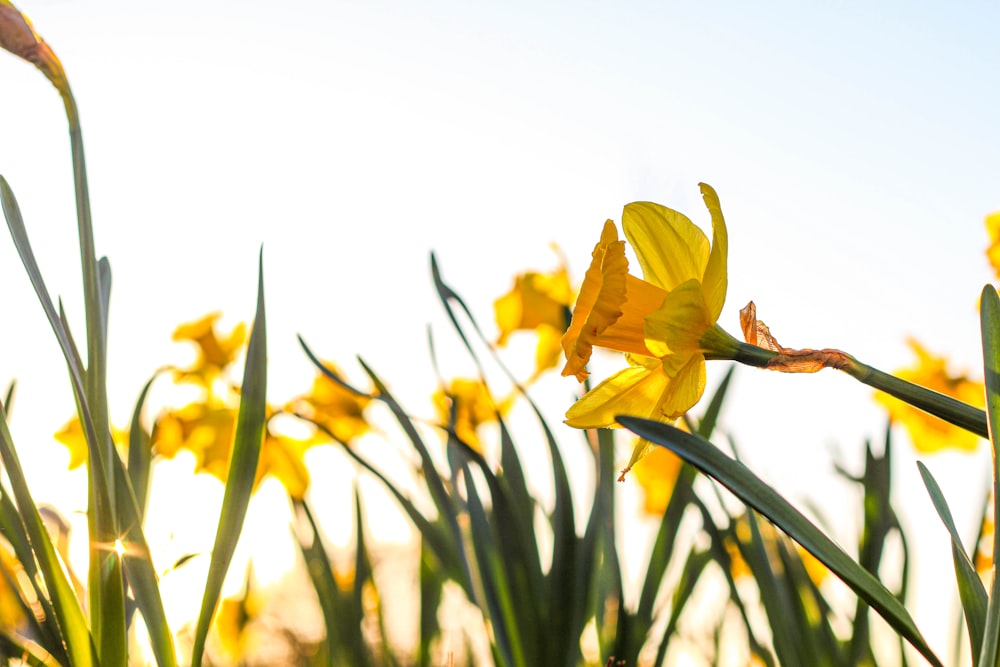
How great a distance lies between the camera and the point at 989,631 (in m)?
0.32

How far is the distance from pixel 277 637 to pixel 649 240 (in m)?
3.16

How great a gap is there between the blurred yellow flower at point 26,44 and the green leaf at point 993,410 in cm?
58

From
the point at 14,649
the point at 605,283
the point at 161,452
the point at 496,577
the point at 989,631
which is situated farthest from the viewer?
the point at 161,452

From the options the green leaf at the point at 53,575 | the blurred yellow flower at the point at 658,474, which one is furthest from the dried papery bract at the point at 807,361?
the blurred yellow flower at the point at 658,474

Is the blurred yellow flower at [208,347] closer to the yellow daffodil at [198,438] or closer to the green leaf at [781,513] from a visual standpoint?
the yellow daffodil at [198,438]

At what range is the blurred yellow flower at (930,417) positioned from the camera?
1.58m

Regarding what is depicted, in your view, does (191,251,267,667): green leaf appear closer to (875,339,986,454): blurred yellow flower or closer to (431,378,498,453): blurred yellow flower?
(431,378,498,453): blurred yellow flower

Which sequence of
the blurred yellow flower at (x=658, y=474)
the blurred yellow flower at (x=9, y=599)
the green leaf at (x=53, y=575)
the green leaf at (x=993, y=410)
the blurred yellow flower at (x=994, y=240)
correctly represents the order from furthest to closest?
the blurred yellow flower at (x=658, y=474) < the blurred yellow flower at (x=994, y=240) < the blurred yellow flower at (x=9, y=599) < the green leaf at (x=53, y=575) < the green leaf at (x=993, y=410)

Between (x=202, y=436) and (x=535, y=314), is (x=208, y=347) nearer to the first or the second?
(x=202, y=436)

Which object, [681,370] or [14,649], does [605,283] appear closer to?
[681,370]

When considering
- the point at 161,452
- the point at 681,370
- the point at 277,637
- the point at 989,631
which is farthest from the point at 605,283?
the point at 277,637

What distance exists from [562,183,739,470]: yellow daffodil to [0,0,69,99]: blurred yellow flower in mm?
395

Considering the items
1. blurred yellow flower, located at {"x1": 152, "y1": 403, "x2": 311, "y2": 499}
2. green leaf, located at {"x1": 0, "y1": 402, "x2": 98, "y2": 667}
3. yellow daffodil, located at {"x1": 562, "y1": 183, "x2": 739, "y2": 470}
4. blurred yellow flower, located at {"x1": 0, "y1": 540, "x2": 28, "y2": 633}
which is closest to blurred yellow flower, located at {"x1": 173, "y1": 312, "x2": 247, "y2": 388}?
blurred yellow flower, located at {"x1": 152, "y1": 403, "x2": 311, "y2": 499}

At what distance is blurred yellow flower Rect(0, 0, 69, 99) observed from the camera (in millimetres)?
520
